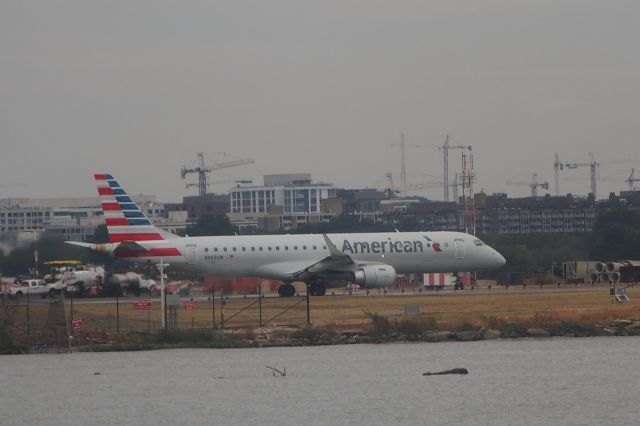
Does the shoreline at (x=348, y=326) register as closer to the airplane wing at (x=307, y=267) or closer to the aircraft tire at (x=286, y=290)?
the airplane wing at (x=307, y=267)

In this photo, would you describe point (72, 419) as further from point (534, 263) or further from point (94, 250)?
point (534, 263)

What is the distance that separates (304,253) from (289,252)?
39.8 inches

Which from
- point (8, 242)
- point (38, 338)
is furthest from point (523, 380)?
point (8, 242)

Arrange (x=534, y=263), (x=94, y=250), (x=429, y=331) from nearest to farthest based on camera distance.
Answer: (x=429, y=331), (x=94, y=250), (x=534, y=263)

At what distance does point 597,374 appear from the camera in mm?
55781

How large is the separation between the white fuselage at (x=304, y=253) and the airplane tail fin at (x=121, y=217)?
174cm

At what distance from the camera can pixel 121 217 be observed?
96.0 m

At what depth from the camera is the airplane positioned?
9269cm

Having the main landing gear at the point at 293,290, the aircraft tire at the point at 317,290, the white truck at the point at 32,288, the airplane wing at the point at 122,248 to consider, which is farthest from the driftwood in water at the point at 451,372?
the white truck at the point at 32,288

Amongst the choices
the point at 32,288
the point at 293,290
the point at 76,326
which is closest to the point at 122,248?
the point at 32,288

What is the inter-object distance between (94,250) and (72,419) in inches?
1792

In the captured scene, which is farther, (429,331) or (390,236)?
(390,236)

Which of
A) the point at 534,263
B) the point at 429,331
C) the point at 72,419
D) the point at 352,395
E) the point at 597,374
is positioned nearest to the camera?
the point at 72,419

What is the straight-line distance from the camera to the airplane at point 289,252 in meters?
92.7
